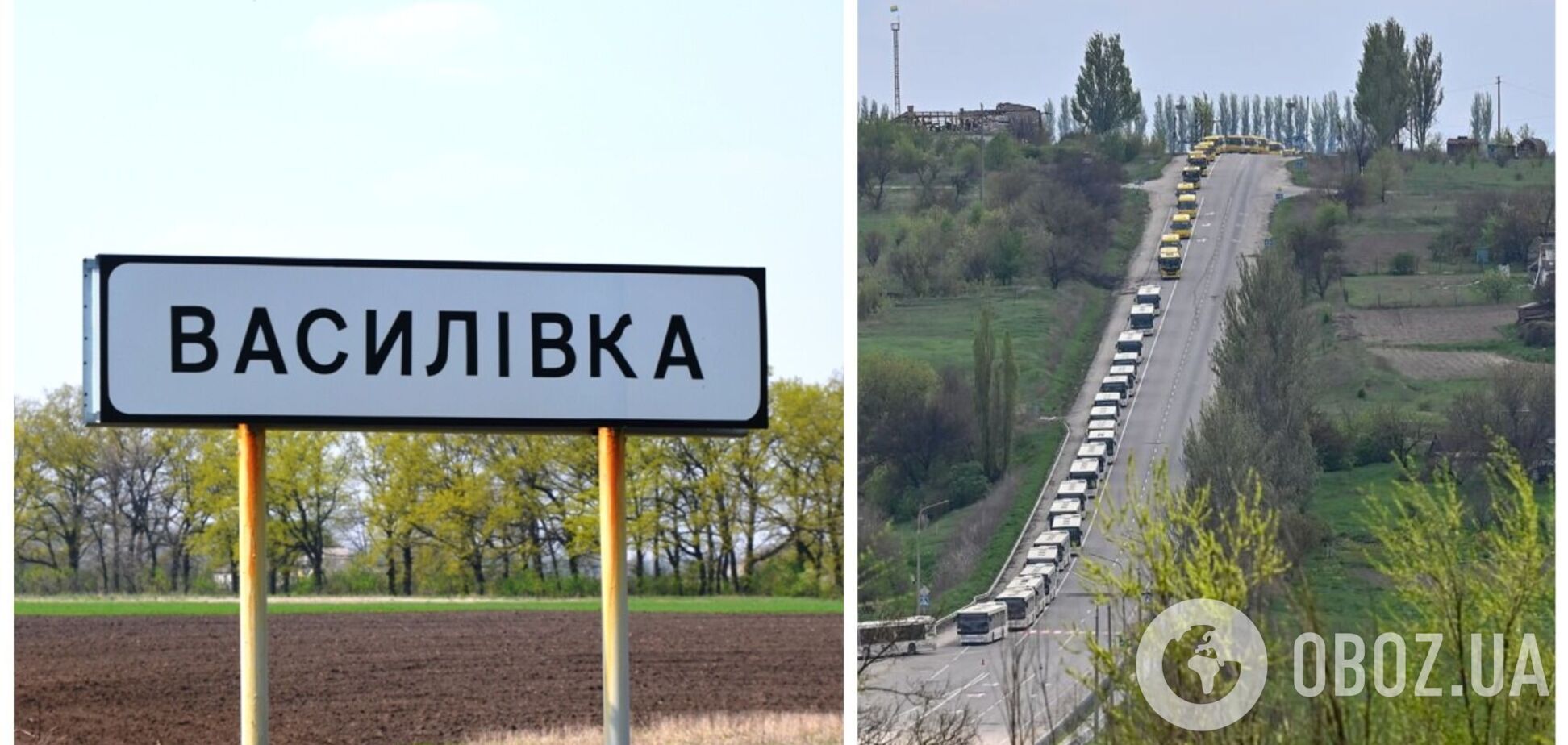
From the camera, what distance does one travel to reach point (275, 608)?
29531 millimetres

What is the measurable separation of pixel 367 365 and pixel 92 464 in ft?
102

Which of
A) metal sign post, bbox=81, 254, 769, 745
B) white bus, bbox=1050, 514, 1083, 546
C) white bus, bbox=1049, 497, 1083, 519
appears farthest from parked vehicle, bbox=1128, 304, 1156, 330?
metal sign post, bbox=81, 254, 769, 745

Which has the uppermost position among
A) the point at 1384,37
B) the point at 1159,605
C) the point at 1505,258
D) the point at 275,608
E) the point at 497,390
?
the point at 1384,37

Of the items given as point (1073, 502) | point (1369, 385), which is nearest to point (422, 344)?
point (1073, 502)

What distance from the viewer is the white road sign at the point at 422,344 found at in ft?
15.5

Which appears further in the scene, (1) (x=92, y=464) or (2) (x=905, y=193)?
(2) (x=905, y=193)

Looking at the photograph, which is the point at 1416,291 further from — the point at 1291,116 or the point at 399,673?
the point at 399,673

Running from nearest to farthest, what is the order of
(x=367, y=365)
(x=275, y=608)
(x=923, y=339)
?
1. (x=367, y=365)
2. (x=275, y=608)
3. (x=923, y=339)

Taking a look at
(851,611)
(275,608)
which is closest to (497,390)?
(851,611)

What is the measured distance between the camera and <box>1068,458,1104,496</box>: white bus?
4922cm

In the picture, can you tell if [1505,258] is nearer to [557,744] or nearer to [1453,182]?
[1453,182]

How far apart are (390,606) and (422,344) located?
26.6 m

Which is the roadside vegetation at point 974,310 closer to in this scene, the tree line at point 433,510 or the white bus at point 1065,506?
the white bus at point 1065,506

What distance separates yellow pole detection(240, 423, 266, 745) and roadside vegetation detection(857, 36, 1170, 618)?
41408 mm
